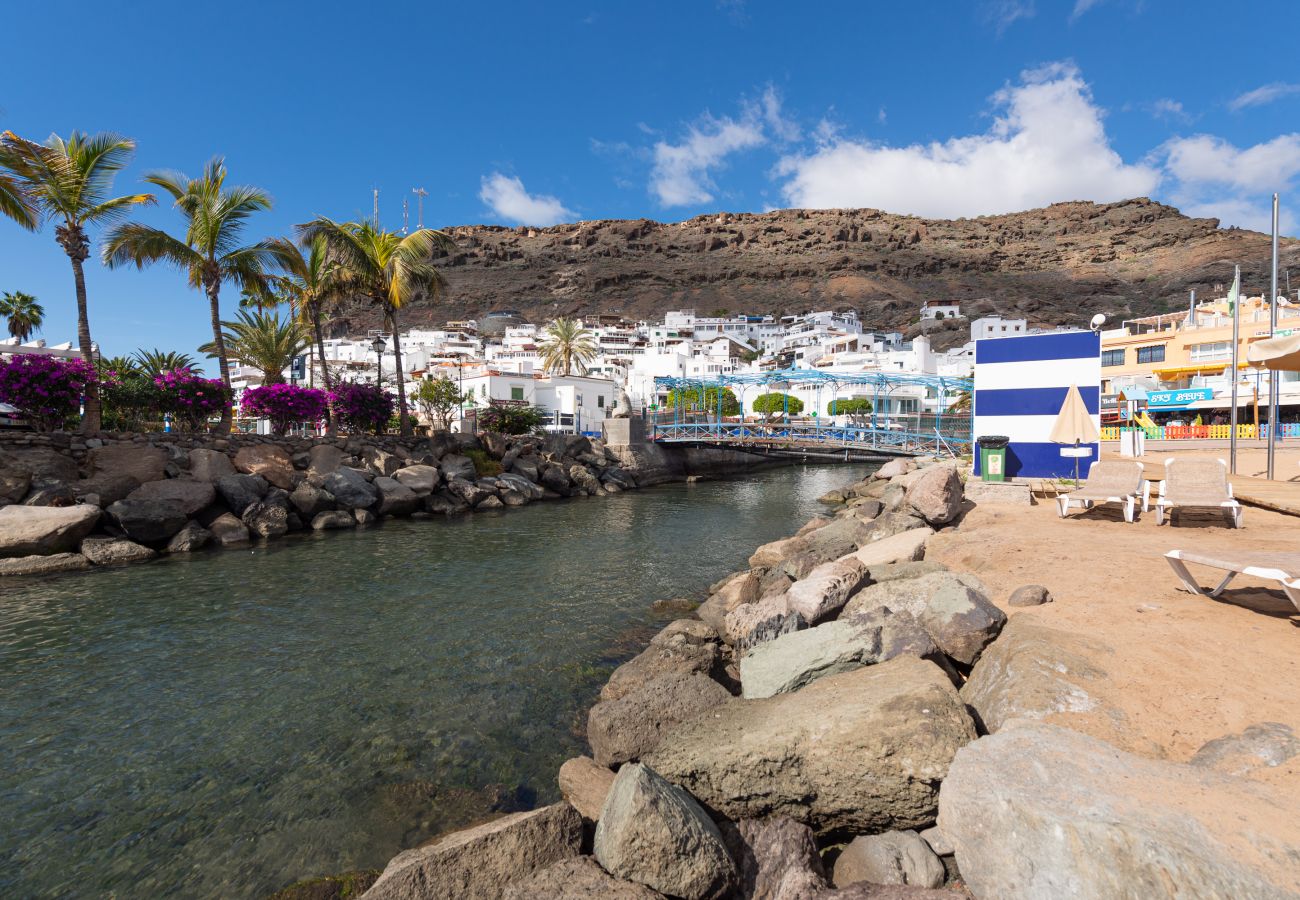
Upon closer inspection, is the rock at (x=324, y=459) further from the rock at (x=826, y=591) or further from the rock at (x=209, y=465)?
the rock at (x=826, y=591)

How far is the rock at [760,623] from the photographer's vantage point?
267 inches

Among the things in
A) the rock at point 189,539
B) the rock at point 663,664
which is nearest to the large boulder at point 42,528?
the rock at point 189,539

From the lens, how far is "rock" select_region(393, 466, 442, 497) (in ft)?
70.2

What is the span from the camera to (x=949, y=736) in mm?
3701

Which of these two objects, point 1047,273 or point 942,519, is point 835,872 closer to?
point 942,519

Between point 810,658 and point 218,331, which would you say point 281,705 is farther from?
point 218,331

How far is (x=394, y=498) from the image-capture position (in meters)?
20.3

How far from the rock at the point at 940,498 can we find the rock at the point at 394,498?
15.8 metres

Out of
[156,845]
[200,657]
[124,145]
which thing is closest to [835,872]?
[156,845]

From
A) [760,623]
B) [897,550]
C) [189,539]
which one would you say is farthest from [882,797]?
[189,539]

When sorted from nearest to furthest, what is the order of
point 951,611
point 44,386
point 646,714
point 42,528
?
point 646,714 → point 951,611 → point 42,528 → point 44,386

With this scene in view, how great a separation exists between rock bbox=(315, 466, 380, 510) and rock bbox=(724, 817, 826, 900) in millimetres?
18220

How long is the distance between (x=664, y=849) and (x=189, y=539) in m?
15.9

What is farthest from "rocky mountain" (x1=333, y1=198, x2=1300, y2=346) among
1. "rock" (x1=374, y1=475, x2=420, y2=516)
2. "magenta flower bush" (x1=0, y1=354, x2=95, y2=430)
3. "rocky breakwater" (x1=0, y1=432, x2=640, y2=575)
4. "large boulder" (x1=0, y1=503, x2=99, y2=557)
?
"large boulder" (x1=0, y1=503, x2=99, y2=557)
